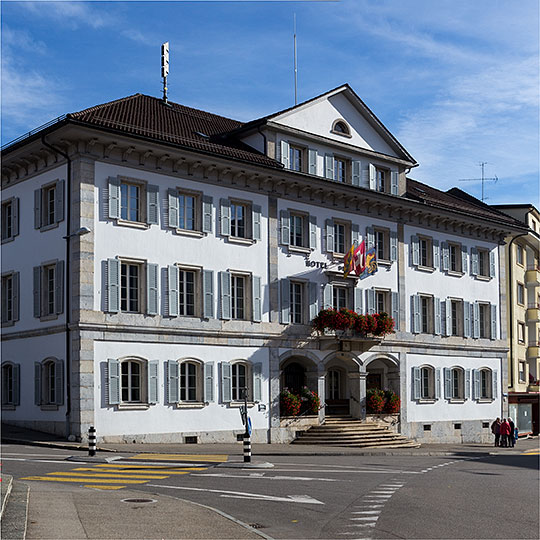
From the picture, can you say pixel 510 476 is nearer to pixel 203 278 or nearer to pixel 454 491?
pixel 454 491

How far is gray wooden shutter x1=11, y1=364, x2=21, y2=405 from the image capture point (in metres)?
32.0

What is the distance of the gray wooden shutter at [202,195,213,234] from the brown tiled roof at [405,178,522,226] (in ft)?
40.5

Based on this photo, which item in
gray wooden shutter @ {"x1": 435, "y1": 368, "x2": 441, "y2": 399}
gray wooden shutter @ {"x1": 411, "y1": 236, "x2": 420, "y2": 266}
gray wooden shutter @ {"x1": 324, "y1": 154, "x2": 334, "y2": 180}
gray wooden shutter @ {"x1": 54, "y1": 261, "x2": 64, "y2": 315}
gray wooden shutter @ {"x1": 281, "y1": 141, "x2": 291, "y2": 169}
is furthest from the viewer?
gray wooden shutter @ {"x1": 435, "y1": 368, "x2": 441, "y2": 399}

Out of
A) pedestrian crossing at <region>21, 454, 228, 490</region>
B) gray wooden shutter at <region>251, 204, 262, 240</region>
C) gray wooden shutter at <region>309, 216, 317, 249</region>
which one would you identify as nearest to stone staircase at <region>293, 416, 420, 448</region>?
gray wooden shutter at <region>309, 216, 317, 249</region>

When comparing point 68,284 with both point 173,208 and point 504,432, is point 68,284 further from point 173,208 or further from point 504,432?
point 504,432

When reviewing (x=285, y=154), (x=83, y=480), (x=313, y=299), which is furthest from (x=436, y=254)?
(x=83, y=480)

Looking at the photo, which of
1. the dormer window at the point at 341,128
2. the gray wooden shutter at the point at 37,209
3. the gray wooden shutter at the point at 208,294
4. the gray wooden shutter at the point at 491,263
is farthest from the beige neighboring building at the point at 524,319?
the gray wooden shutter at the point at 37,209

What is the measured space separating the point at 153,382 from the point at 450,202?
21.3 metres

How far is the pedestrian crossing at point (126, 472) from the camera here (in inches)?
715

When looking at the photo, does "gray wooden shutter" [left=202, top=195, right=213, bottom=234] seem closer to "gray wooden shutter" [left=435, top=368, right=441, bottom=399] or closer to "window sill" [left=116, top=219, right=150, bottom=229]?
"window sill" [left=116, top=219, right=150, bottom=229]

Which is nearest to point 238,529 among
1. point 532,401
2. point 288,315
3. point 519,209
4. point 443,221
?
point 288,315

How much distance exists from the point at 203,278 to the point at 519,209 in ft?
107

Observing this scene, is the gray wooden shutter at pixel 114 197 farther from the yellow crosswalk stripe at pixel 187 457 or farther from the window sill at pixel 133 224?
the yellow crosswalk stripe at pixel 187 457

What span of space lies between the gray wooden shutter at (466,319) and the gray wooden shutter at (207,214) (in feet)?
56.3
